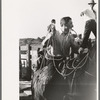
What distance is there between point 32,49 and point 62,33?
23 centimetres

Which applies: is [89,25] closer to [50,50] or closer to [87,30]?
[87,30]

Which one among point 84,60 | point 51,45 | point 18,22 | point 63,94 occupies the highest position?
point 18,22

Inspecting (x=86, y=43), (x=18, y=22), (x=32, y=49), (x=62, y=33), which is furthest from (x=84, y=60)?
(x=18, y=22)

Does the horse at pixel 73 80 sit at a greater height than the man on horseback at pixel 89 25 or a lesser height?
lesser

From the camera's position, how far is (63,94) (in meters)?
1.50

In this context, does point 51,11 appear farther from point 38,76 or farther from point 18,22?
point 38,76

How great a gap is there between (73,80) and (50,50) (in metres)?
0.25

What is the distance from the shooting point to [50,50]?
152 centimetres

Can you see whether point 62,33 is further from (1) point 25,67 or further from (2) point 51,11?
(1) point 25,67

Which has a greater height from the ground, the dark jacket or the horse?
the dark jacket

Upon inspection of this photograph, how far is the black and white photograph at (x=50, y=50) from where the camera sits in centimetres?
150

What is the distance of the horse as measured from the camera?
4.93 ft

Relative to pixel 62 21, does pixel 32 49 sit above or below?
below

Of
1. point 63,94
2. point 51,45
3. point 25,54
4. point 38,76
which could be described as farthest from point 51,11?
point 63,94
